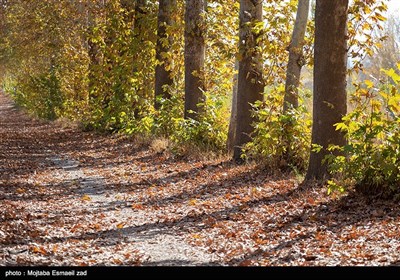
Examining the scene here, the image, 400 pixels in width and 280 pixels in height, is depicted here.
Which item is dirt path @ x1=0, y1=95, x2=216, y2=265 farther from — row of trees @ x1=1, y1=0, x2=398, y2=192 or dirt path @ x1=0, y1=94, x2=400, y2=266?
row of trees @ x1=1, y1=0, x2=398, y2=192

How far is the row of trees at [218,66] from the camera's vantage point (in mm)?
11328

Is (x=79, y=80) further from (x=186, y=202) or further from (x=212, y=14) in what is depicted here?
(x=186, y=202)

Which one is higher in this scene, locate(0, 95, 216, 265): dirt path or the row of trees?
the row of trees

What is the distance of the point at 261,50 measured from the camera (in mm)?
14602

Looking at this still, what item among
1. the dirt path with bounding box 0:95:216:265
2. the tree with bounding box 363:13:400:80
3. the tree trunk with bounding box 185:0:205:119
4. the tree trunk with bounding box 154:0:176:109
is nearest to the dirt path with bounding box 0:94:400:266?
the dirt path with bounding box 0:95:216:265

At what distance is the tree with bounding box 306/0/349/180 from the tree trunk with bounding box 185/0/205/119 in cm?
726

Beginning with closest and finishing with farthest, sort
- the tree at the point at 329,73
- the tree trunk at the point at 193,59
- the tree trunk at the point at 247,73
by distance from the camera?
the tree at the point at 329,73, the tree trunk at the point at 247,73, the tree trunk at the point at 193,59

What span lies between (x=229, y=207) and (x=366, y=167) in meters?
2.48

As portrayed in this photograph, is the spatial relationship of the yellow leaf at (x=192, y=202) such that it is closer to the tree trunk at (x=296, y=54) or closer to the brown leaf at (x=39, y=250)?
the tree trunk at (x=296, y=54)

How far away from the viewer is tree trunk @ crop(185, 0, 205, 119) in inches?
717

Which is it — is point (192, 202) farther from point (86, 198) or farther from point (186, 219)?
point (86, 198)

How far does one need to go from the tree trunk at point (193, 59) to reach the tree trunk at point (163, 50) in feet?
5.06

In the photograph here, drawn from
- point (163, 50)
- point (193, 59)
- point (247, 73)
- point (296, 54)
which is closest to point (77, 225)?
point (296, 54)

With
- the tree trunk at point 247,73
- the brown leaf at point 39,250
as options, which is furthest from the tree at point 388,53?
the brown leaf at point 39,250
